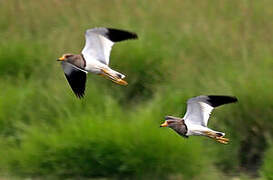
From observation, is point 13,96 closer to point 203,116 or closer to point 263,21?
point 203,116

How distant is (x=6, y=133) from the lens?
7.97 metres

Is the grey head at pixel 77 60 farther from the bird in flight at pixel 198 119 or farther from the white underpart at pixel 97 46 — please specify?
the bird in flight at pixel 198 119

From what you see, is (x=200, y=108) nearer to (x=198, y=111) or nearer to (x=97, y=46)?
(x=198, y=111)

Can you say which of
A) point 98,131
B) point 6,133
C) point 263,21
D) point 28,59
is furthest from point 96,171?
point 263,21

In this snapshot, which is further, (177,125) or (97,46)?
(97,46)

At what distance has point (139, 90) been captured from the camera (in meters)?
8.50

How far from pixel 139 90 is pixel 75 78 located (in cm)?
105

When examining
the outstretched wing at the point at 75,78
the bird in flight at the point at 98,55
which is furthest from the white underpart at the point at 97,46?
the outstretched wing at the point at 75,78

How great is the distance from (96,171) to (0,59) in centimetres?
187

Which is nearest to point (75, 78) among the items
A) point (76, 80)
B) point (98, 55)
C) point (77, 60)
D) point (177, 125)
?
point (76, 80)

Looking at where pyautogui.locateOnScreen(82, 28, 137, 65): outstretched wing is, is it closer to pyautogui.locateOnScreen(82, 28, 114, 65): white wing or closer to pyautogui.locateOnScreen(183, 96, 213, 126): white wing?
pyautogui.locateOnScreen(82, 28, 114, 65): white wing

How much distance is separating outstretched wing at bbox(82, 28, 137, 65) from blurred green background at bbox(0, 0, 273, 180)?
62cm

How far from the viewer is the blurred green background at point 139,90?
7.40 m

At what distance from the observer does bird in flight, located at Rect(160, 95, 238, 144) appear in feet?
22.0
